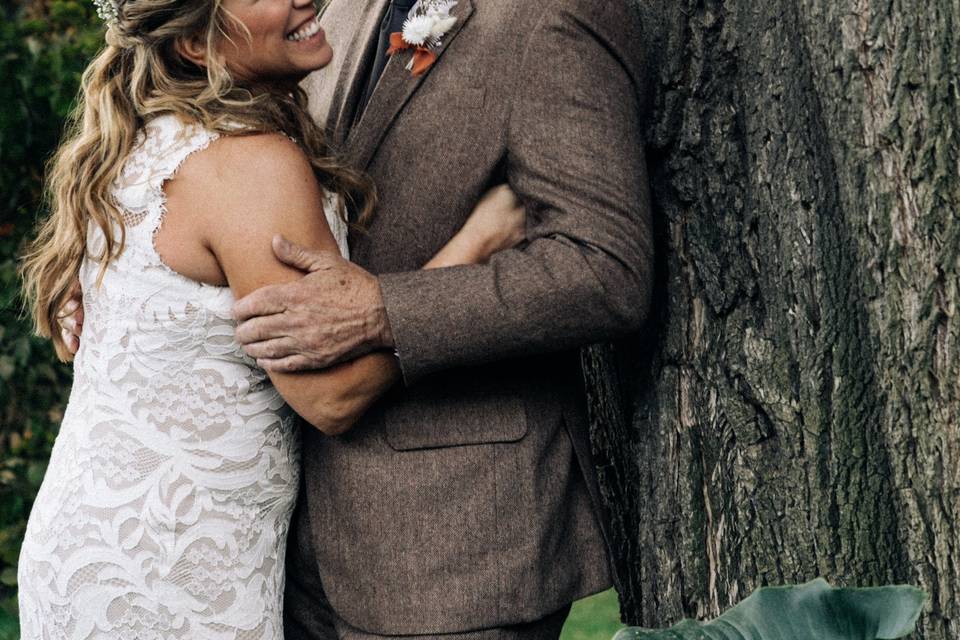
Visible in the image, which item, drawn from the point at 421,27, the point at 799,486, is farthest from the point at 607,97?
the point at 799,486

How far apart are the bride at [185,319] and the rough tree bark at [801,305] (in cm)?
47

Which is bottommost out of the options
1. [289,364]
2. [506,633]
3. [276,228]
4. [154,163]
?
[506,633]

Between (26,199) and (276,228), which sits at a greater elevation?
(276,228)

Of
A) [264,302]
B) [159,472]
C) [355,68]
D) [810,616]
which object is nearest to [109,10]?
[355,68]

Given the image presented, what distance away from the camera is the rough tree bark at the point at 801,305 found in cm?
233

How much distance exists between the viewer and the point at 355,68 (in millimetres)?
2816

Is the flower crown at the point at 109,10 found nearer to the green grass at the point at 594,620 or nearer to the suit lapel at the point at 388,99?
the suit lapel at the point at 388,99

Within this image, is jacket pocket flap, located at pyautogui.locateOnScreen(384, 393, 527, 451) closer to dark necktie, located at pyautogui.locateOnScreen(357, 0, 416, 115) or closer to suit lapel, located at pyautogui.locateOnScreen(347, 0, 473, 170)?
suit lapel, located at pyautogui.locateOnScreen(347, 0, 473, 170)

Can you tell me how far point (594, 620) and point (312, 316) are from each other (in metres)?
4.13

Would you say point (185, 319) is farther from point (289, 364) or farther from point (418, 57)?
point (418, 57)

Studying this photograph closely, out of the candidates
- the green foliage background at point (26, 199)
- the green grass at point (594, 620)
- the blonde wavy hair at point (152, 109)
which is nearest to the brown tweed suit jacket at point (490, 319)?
the blonde wavy hair at point (152, 109)

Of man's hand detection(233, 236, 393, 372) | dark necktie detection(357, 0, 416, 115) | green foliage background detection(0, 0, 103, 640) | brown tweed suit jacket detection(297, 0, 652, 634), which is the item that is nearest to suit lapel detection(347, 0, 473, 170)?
brown tweed suit jacket detection(297, 0, 652, 634)

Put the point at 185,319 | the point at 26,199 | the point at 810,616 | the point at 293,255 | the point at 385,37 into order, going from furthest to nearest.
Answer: the point at 26,199 < the point at 385,37 < the point at 185,319 < the point at 293,255 < the point at 810,616

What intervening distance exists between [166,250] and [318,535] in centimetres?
64
